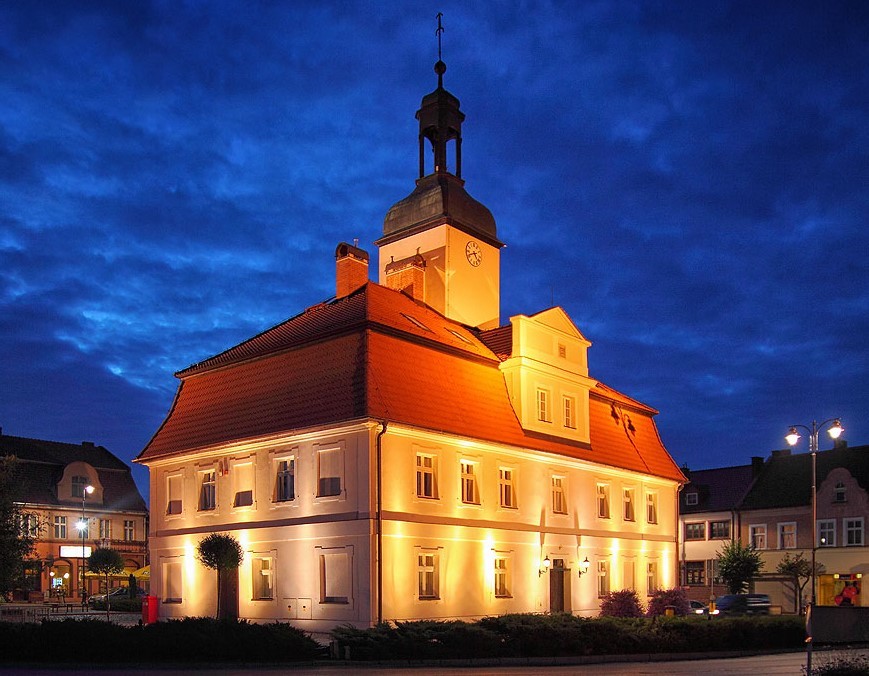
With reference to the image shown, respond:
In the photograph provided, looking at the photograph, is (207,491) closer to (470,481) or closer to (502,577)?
(470,481)

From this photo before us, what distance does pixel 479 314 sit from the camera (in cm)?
4588

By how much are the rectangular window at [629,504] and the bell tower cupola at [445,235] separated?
1064 centimetres

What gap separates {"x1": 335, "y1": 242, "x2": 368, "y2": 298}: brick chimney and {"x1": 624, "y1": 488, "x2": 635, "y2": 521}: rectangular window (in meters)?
15.6

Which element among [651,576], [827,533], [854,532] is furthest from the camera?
[827,533]

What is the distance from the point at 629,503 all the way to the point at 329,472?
705 inches

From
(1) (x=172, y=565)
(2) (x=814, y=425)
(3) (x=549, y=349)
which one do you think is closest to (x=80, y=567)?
(1) (x=172, y=565)

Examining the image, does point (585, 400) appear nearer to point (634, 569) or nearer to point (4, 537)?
point (634, 569)

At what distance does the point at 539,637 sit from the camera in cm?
2373

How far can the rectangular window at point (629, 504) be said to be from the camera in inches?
1677

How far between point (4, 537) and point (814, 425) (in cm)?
2905

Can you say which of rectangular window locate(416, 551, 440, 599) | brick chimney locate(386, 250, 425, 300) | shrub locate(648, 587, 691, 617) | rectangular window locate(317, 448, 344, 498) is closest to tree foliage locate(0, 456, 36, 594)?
rectangular window locate(317, 448, 344, 498)

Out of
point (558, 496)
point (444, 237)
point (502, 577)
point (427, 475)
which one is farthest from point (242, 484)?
point (444, 237)

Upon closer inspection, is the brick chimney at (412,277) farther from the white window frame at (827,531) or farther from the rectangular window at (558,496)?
the white window frame at (827,531)

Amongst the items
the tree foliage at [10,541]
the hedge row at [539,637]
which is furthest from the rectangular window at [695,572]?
the tree foliage at [10,541]
